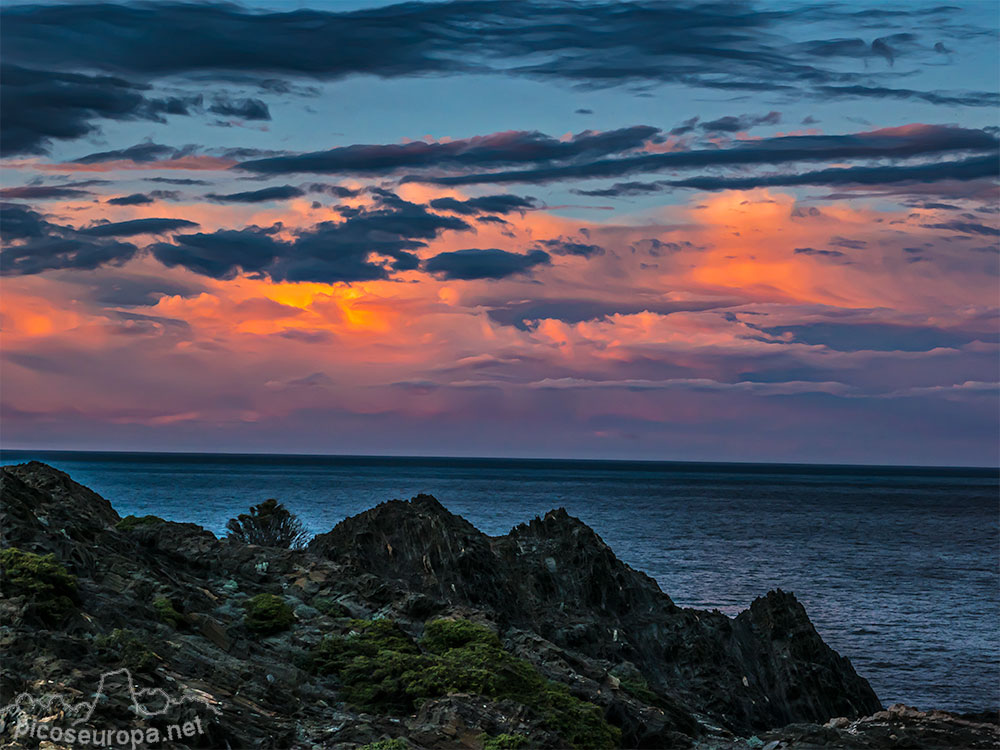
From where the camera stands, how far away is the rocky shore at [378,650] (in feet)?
60.7

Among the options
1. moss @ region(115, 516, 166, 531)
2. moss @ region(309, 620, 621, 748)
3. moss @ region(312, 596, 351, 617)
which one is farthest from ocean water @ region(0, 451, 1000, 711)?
moss @ region(115, 516, 166, 531)

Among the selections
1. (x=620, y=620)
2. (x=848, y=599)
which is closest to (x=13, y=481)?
(x=620, y=620)

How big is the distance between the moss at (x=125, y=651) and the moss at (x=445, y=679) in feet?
18.8

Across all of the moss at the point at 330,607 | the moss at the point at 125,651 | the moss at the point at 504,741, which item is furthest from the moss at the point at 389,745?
the moss at the point at 330,607

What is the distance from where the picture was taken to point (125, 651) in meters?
19.1

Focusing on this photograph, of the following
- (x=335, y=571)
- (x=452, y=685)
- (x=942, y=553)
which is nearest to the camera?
(x=452, y=685)

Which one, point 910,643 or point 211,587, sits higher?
point 211,587

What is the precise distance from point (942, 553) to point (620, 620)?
10112 centimetres

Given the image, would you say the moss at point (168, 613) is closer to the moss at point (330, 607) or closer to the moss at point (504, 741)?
the moss at point (330, 607)

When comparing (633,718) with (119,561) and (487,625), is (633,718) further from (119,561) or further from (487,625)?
(119,561)

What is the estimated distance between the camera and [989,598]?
86188 mm

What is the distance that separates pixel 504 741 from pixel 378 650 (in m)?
7.64

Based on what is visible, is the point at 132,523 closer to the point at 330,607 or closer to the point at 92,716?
the point at 330,607

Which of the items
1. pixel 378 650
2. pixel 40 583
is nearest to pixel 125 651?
pixel 40 583
